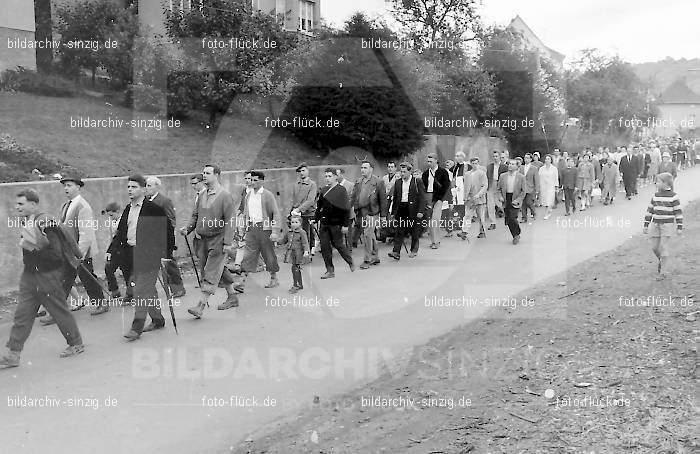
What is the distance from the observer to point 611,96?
42906 mm

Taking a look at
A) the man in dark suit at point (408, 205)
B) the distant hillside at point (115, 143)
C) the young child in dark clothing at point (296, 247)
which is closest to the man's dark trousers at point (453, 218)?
the man in dark suit at point (408, 205)

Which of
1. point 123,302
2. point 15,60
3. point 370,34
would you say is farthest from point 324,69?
point 123,302

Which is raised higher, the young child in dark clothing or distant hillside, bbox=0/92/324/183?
distant hillside, bbox=0/92/324/183

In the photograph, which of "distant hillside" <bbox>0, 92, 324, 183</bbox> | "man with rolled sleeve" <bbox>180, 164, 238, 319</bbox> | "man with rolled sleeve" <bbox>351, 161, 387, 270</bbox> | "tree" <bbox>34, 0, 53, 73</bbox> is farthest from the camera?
"tree" <bbox>34, 0, 53, 73</bbox>

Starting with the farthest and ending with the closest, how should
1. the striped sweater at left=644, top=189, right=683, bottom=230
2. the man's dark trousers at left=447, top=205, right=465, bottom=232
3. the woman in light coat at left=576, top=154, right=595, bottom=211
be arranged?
the woman in light coat at left=576, top=154, right=595, bottom=211 → the man's dark trousers at left=447, top=205, right=465, bottom=232 → the striped sweater at left=644, top=189, right=683, bottom=230

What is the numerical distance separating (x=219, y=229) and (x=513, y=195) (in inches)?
309

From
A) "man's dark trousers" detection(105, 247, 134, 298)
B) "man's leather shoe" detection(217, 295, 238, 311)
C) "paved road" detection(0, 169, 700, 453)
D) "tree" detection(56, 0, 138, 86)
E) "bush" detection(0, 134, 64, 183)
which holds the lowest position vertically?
"paved road" detection(0, 169, 700, 453)

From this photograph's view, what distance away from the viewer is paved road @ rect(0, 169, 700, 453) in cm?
567

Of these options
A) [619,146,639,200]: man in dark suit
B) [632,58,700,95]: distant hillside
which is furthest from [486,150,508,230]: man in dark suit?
[632,58,700,95]: distant hillside

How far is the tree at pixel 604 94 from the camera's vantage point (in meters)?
42.3

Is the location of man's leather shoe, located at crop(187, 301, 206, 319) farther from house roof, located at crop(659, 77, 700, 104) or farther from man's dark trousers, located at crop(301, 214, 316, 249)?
house roof, located at crop(659, 77, 700, 104)

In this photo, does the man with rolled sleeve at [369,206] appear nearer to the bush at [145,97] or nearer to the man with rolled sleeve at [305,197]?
the man with rolled sleeve at [305,197]

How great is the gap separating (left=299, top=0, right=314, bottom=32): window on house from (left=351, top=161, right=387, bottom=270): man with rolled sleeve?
20684 mm

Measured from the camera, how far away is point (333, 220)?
1180cm
